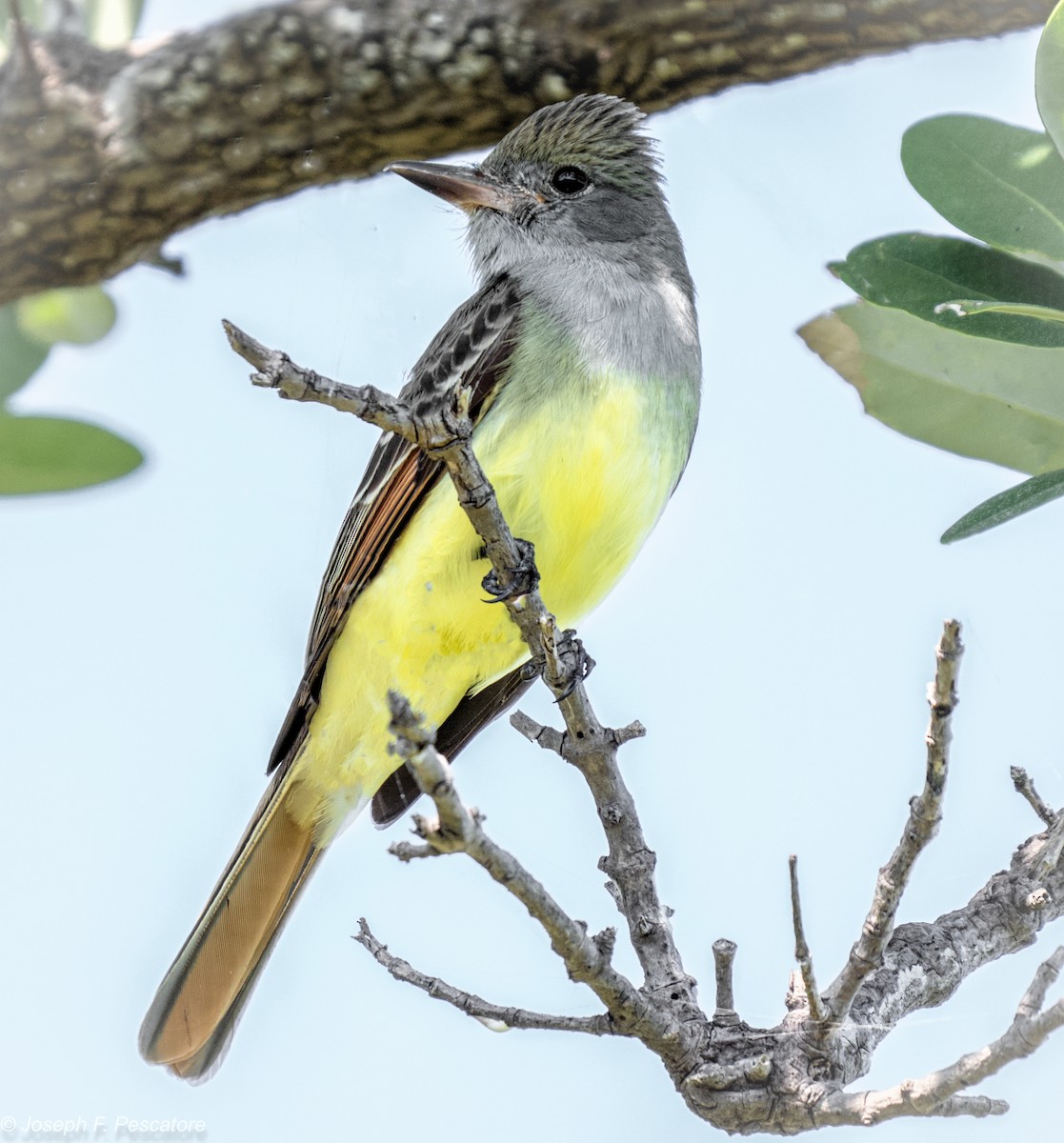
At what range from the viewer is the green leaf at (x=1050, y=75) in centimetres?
223

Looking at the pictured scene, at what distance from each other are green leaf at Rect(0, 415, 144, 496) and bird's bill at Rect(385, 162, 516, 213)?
1251mm

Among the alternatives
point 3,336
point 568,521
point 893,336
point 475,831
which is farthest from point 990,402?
point 3,336

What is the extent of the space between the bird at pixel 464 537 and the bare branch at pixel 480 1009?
0.60 meters

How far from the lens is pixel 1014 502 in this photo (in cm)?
221

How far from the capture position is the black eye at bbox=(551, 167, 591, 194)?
4031mm

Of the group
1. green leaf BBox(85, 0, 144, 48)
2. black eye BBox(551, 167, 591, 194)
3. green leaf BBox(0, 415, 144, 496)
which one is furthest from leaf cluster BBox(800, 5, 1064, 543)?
green leaf BBox(85, 0, 144, 48)

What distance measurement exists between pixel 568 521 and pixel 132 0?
171 centimetres

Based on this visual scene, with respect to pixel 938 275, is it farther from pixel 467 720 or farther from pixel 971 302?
pixel 467 720

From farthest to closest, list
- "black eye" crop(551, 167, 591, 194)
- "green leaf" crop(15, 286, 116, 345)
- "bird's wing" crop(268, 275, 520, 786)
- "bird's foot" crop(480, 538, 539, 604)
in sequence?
"black eye" crop(551, 167, 591, 194) < "green leaf" crop(15, 286, 116, 345) < "bird's wing" crop(268, 275, 520, 786) < "bird's foot" crop(480, 538, 539, 604)

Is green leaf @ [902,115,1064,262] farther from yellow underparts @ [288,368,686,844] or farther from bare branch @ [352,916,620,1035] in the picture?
bare branch @ [352,916,620,1035]

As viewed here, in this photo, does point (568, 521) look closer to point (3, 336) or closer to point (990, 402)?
point (990, 402)

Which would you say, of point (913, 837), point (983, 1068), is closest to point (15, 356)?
point (913, 837)

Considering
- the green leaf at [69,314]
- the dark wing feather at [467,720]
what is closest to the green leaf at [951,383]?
the dark wing feather at [467,720]

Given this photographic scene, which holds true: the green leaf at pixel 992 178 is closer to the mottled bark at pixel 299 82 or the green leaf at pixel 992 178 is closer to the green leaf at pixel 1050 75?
the green leaf at pixel 1050 75
